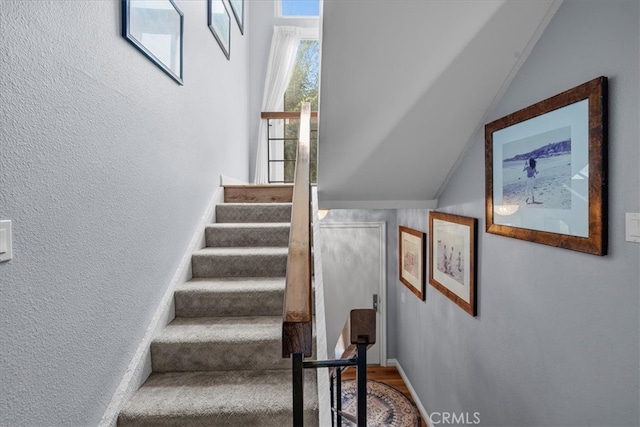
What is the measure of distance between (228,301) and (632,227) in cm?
185

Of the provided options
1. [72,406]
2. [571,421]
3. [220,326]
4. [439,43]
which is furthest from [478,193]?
[72,406]

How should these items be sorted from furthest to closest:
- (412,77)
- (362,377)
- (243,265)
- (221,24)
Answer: (221,24) → (243,265) → (412,77) → (362,377)

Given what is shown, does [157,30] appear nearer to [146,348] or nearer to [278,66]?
[146,348]

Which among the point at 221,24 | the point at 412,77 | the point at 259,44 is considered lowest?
the point at 412,77

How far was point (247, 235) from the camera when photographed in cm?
254

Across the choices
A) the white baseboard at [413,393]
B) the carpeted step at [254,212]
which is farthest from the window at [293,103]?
the white baseboard at [413,393]

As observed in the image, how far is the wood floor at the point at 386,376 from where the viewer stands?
4264mm

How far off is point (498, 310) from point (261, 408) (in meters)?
1.53

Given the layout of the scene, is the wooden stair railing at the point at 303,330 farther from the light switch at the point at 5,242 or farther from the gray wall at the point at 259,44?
the gray wall at the point at 259,44

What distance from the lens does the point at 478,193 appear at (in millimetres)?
2326

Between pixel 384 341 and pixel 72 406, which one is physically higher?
pixel 72 406

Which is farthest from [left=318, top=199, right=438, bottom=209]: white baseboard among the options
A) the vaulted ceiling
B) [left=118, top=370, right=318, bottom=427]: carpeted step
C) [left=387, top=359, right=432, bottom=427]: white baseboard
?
[left=387, top=359, right=432, bottom=427]: white baseboard

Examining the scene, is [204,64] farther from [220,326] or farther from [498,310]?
[498,310]

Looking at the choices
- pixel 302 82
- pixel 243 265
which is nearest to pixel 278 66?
pixel 302 82
